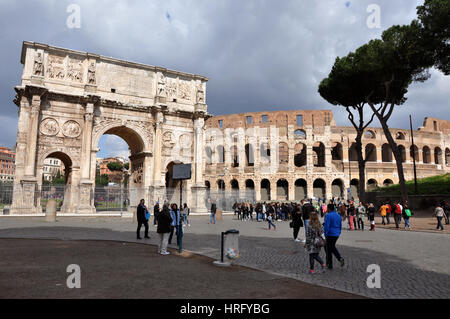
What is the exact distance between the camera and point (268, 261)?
700cm

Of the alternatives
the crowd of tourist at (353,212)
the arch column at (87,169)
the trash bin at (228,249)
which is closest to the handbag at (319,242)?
the trash bin at (228,249)

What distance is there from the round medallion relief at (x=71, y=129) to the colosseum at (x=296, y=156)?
2398 cm

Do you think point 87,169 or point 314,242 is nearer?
point 314,242

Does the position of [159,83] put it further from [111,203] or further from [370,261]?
[370,261]

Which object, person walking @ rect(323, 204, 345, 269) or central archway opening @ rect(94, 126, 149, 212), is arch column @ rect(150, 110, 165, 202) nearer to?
central archway opening @ rect(94, 126, 149, 212)

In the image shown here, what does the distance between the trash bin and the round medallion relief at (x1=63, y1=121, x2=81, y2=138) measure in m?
18.7

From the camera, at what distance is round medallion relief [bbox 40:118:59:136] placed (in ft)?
68.8

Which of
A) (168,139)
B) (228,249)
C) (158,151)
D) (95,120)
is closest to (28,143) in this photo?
(95,120)

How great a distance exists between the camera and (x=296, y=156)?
4900cm

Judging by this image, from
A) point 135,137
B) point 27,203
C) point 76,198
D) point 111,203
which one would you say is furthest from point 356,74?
point 27,203

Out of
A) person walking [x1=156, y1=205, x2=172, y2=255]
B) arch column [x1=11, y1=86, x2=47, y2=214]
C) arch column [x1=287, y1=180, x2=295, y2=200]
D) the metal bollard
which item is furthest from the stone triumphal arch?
arch column [x1=287, y1=180, x2=295, y2=200]

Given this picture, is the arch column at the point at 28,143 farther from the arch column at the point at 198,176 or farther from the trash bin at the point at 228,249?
the trash bin at the point at 228,249

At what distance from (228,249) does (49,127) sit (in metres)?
19.2

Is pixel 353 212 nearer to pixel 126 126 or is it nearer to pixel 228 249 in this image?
pixel 228 249
